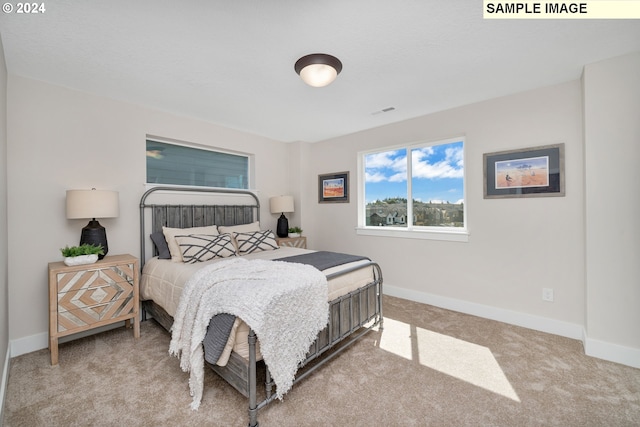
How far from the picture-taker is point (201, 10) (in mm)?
1662

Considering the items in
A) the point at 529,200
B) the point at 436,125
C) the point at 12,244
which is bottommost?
the point at 12,244

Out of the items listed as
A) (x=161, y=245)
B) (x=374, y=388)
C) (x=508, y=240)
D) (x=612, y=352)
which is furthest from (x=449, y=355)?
(x=161, y=245)

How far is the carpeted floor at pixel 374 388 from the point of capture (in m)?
1.67

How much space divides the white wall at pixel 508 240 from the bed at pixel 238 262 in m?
1.03

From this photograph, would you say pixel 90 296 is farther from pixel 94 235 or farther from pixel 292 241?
pixel 292 241

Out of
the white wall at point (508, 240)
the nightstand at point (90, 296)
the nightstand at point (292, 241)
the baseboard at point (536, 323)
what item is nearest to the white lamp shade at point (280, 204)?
the nightstand at point (292, 241)

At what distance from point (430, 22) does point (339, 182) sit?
9.50ft

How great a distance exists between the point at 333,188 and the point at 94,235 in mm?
3181

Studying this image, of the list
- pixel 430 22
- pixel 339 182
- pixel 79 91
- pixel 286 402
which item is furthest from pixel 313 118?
pixel 286 402

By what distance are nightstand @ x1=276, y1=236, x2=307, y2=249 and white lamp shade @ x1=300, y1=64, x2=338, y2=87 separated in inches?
102

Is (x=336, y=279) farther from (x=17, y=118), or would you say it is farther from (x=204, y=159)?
(x=17, y=118)

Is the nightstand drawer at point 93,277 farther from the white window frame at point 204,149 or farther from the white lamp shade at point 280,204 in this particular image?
the white lamp shade at point 280,204

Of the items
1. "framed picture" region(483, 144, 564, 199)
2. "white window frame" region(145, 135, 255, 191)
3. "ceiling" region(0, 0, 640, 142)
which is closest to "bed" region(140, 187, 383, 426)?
"white window frame" region(145, 135, 255, 191)

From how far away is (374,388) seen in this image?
1944 millimetres
